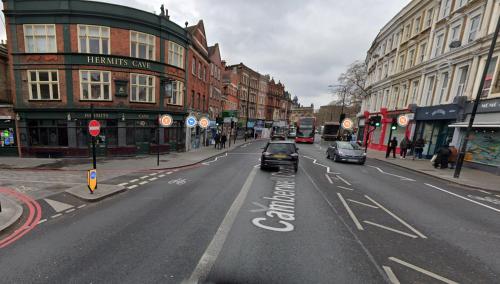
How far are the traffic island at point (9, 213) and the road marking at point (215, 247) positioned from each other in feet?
16.7

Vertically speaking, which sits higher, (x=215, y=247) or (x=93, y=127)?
(x=93, y=127)

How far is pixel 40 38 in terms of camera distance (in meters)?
15.3

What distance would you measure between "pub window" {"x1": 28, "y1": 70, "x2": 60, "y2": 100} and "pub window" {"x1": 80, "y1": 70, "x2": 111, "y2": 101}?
1782 mm

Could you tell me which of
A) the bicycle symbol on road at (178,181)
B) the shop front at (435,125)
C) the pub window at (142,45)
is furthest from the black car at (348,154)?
the pub window at (142,45)

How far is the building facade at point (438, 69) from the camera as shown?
14180 millimetres

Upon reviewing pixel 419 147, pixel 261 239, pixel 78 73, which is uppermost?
pixel 78 73

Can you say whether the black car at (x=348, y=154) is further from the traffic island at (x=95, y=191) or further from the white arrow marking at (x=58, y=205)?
the white arrow marking at (x=58, y=205)

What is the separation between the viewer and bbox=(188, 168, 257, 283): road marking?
3.49m

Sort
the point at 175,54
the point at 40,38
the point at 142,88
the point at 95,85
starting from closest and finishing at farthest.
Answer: the point at 40,38 → the point at 95,85 → the point at 142,88 → the point at 175,54

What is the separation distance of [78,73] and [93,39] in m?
2.75

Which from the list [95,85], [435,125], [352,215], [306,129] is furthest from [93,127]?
[306,129]

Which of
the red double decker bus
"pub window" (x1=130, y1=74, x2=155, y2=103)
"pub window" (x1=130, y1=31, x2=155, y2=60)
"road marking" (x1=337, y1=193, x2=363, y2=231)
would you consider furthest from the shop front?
"pub window" (x1=130, y1=31, x2=155, y2=60)

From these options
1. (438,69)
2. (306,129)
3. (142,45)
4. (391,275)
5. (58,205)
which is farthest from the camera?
(306,129)

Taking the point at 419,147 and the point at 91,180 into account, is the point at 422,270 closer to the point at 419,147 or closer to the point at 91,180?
the point at 91,180
